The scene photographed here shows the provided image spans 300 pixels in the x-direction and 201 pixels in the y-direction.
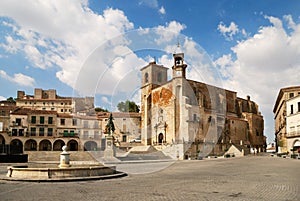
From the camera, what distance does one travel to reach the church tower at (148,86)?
2328 inches

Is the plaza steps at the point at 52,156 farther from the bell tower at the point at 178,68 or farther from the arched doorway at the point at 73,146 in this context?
the bell tower at the point at 178,68

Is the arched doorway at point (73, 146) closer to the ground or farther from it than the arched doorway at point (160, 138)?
closer to the ground

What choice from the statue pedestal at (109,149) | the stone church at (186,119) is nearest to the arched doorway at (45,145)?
the stone church at (186,119)

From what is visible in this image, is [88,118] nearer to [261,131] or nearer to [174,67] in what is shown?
[174,67]

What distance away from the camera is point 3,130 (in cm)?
4875

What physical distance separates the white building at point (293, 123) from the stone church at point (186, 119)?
295 inches

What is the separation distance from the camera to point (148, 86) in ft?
197

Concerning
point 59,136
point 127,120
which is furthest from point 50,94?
point 59,136

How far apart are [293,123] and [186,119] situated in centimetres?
1663

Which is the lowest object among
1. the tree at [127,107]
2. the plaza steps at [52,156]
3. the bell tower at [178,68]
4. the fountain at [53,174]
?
the plaza steps at [52,156]

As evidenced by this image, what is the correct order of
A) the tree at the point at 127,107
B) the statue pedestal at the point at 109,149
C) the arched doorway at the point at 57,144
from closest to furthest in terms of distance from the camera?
1. the statue pedestal at the point at 109,149
2. the arched doorway at the point at 57,144
3. the tree at the point at 127,107

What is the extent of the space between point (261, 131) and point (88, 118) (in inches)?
1597

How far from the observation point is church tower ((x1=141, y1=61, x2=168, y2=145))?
59125mm

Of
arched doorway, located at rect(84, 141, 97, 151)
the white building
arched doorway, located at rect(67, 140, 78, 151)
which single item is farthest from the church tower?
the white building
